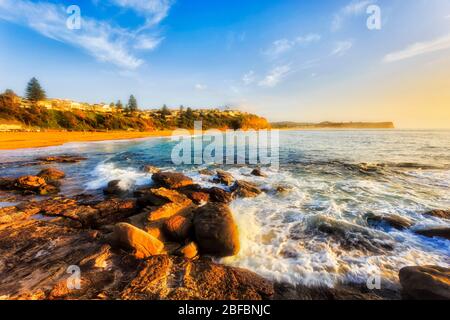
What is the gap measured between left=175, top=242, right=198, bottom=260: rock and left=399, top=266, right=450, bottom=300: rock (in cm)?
419

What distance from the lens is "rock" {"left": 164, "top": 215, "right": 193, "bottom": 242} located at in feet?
17.3

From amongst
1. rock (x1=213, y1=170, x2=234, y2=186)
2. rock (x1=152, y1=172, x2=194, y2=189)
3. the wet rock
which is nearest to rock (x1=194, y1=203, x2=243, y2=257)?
the wet rock

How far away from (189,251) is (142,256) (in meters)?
1.03

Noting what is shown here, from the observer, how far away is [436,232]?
5.77m

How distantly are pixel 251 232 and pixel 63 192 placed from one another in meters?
8.82

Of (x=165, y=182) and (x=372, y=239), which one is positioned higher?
(x=165, y=182)

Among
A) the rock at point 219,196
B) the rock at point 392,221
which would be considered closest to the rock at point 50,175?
the rock at point 219,196

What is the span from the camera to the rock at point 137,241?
4.50m

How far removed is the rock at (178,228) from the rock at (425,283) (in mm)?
4631

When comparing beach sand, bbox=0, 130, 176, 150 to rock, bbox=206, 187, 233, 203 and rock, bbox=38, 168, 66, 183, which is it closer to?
rock, bbox=38, 168, 66, 183
